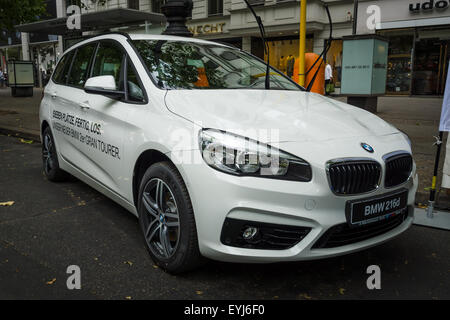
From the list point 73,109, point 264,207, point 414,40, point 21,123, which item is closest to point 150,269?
point 264,207

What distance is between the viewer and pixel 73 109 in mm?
4230

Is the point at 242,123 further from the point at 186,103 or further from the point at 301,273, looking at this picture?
the point at 301,273

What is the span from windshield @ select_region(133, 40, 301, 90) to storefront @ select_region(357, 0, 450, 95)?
49.9 ft

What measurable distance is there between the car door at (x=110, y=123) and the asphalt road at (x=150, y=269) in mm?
469

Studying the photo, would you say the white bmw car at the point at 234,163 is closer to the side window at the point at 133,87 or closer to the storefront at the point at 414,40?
the side window at the point at 133,87

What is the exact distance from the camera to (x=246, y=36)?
73.7ft

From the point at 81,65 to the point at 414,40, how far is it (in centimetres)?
1810

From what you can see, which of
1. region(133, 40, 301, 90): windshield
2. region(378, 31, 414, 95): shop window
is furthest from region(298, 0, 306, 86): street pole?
region(378, 31, 414, 95): shop window

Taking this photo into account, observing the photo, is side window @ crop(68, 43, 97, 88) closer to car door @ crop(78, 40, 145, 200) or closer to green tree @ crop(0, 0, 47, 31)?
car door @ crop(78, 40, 145, 200)

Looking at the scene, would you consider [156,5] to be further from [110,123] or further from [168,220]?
[168,220]

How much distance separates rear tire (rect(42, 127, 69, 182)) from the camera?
5017 mm
